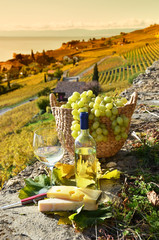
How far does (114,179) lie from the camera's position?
1218 millimetres

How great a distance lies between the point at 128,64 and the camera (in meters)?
17.8

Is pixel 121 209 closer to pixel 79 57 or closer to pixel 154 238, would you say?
pixel 154 238

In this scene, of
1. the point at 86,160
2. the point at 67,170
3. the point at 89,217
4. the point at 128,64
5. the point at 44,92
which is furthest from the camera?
the point at 44,92

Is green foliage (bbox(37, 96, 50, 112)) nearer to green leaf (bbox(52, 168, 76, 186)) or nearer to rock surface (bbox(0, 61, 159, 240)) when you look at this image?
rock surface (bbox(0, 61, 159, 240))

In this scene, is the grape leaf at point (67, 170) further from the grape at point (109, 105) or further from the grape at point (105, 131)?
the grape at point (109, 105)

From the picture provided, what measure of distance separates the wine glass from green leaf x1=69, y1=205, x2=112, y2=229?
0.93 feet

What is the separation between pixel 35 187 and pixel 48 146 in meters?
0.19

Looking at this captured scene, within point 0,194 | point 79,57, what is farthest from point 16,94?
point 0,194

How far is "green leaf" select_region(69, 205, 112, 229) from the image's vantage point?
885 millimetres

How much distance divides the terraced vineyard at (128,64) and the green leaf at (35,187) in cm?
1497

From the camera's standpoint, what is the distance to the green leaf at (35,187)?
1.11 meters

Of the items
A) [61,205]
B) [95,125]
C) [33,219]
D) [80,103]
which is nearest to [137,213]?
[61,205]

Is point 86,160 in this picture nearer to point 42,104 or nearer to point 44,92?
point 42,104

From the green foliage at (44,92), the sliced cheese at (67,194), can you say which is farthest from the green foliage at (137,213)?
the green foliage at (44,92)
